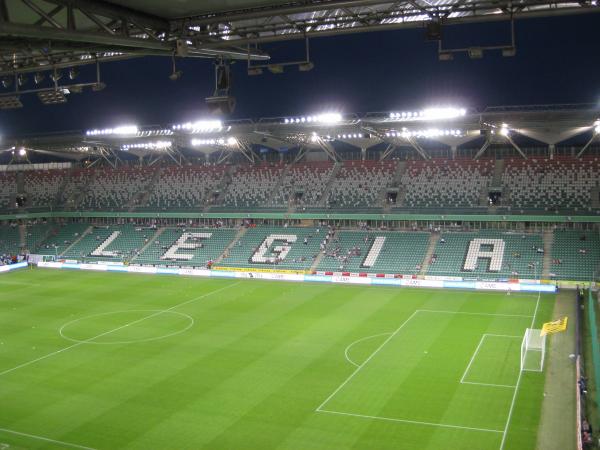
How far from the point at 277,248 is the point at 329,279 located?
8.93 metres

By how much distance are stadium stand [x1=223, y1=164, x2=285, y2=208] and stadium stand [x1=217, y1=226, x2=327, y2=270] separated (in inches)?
155

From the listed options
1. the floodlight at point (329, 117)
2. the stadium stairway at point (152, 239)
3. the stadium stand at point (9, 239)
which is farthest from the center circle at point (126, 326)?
the stadium stand at point (9, 239)

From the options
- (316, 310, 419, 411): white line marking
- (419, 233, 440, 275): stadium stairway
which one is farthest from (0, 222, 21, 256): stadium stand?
(316, 310, 419, 411): white line marking

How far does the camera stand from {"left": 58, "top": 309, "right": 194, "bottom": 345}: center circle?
111 ft

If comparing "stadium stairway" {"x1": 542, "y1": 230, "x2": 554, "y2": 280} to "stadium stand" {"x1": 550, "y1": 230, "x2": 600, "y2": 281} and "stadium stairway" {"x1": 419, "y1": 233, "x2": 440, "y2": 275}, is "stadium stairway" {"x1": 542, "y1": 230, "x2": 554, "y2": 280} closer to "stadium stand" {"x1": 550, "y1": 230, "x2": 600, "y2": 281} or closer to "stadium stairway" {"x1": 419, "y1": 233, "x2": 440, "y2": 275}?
"stadium stand" {"x1": 550, "y1": 230, "x2": 600, "y2": 281}

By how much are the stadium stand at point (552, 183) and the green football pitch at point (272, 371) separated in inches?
486

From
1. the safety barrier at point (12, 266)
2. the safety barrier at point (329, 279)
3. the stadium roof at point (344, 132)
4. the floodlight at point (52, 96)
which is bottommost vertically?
the safety barrier at point (329, 279)

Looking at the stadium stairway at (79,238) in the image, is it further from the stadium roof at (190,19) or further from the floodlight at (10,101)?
the stadium roof at (190,19)

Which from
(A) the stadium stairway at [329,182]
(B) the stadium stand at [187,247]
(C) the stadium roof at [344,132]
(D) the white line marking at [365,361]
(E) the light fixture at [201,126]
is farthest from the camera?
(A) the stadium stairway at [329,182]

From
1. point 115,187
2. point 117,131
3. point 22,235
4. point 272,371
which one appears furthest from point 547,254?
point 22,235

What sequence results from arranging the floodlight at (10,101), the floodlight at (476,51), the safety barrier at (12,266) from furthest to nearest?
the safety barrier at (12,266) → the floodlight at (10,101) → the floodlight at (476,51)

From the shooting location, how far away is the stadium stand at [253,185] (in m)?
63.2

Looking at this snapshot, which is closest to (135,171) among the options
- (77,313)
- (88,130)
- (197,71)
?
(88,130)

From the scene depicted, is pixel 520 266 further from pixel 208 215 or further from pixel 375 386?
pixel 208 215
